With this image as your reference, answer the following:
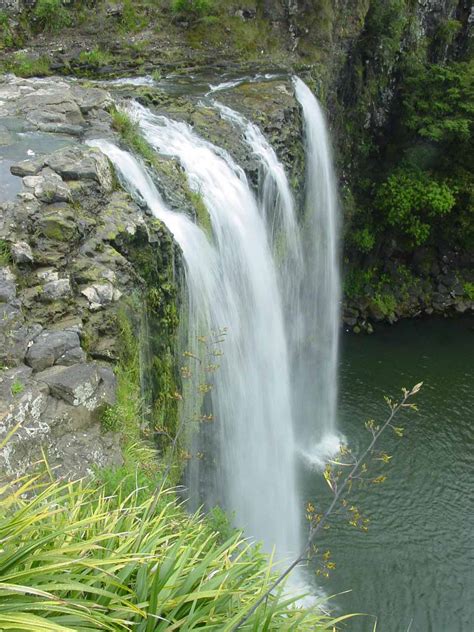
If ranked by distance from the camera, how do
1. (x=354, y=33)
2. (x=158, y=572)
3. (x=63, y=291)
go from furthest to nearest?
1. (x=354, y=33)
2. (x=63, y=291)
3. (x=158, y=572)

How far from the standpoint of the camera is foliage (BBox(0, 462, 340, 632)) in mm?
2676

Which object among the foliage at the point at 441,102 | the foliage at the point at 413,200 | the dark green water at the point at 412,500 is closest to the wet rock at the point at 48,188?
the dark green water at the point at 412,500

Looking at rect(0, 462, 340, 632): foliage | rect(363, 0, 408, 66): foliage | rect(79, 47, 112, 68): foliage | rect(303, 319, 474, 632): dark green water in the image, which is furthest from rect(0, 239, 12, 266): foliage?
rect(363, 0, 408, 66): foliage

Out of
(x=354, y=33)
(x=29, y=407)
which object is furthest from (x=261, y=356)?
(x=354, y=33)

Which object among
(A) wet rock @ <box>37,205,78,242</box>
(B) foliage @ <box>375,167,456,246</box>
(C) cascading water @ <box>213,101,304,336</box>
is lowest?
(B) foliage @ <box>375,167,456,246</box>

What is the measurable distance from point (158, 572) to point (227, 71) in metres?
12.7

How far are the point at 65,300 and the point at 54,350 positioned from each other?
645 millimetres

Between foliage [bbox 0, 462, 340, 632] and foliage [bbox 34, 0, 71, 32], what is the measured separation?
44.0 ft

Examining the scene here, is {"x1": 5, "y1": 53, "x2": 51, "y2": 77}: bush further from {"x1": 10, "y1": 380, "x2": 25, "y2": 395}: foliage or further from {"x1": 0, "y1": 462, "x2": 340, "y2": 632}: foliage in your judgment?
{"x1": 0, "y1": 462, "x2": 340, "y2": 632}: foliage

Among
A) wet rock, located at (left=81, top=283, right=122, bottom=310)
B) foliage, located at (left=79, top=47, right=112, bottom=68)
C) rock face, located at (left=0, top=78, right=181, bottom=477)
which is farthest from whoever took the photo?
foliage, located at (left=79, top=47, right=112, bottom=68)

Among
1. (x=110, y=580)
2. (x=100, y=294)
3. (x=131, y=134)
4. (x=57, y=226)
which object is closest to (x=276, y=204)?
(x=131, y=134)

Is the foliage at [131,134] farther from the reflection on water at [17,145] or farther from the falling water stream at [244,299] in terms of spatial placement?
the reflection on water at [17,145]

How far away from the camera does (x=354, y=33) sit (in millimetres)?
15641

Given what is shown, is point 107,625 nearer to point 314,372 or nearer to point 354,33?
point 314,372
